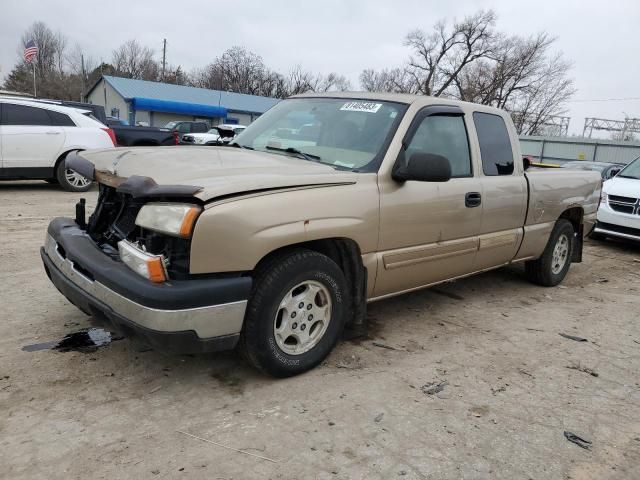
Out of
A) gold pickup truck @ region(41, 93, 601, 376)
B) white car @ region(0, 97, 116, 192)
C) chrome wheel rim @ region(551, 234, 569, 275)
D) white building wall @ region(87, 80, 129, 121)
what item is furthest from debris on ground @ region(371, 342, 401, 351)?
white building wall @ region(87, 80, 129, 121)

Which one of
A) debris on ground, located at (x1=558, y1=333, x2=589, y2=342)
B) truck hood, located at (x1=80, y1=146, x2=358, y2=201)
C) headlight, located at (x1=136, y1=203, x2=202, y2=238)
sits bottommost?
debris on ground, located at (x1=558, y1=333, x2=589, y2=342)

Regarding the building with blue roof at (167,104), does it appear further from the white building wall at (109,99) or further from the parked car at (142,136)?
the parked car at (142,136)

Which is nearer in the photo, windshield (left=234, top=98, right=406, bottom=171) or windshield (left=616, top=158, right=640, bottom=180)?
windshield (left=234, top=98, right=406, bottom=171)

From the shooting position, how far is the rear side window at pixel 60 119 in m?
9.52

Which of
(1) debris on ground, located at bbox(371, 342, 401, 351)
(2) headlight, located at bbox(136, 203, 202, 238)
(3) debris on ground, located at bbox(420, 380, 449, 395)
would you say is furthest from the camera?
(1) debris on ground, located at bbox(371, 342, 401, 351)

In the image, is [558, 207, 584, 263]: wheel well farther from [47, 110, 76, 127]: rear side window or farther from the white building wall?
the white building wall

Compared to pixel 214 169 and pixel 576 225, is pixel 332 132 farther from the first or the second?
pixel 576 225

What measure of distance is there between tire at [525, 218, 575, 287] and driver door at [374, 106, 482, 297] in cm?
155

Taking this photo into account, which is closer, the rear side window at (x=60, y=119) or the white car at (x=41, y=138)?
the white car at (x=41, y=138)

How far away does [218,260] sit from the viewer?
107 inches

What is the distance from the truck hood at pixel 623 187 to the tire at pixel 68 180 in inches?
354

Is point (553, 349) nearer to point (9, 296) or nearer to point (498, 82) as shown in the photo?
point (9, 296)

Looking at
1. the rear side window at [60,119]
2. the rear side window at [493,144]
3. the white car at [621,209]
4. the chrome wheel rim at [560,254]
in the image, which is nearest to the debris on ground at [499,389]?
the rear side window at [493,144]

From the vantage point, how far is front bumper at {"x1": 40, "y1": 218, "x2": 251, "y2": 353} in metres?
2.63
